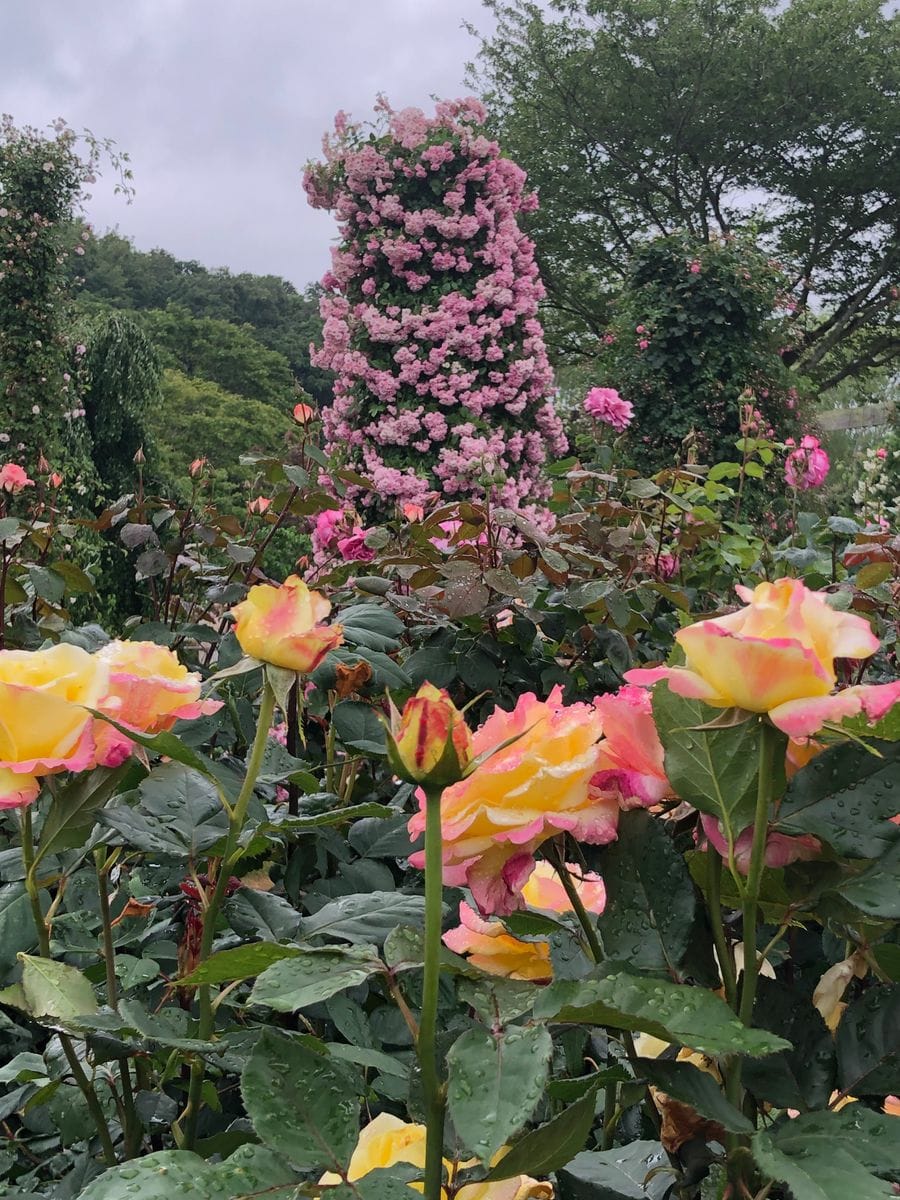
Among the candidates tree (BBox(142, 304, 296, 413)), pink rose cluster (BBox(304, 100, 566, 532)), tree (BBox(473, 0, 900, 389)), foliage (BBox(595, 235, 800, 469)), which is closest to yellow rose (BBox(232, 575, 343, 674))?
pink rose cluster (BBox(304, 100, 566, 532))

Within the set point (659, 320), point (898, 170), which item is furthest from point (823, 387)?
point (659, 320)

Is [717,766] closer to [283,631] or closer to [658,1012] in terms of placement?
[658,1012]

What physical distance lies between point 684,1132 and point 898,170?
1316cm

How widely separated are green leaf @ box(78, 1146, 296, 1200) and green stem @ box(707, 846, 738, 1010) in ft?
0.55

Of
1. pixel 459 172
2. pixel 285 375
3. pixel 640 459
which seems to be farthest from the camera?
pixel 285 375

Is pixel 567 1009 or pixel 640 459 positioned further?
pixel 640 459

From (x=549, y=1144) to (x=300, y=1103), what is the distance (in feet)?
0.28

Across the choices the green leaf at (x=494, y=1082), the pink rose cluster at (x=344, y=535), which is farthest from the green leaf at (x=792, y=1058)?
the pink rose cluster at (x=344, y=535)

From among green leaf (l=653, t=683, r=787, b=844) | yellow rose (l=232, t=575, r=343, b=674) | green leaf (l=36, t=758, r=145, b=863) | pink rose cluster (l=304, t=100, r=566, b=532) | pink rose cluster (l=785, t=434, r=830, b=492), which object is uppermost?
pink rose cluster (l=304, t=100, r=566, b=532)

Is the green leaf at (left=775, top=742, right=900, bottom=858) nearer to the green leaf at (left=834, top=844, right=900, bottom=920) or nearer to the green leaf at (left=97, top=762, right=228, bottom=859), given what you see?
the green leaf at (left=834, top=844, right=900, bottom=920)

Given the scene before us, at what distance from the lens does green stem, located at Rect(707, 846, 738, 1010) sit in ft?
1.19

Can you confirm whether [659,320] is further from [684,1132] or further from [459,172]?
[684,1132]

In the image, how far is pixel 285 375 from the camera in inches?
733

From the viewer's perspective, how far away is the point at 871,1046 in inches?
14.1
